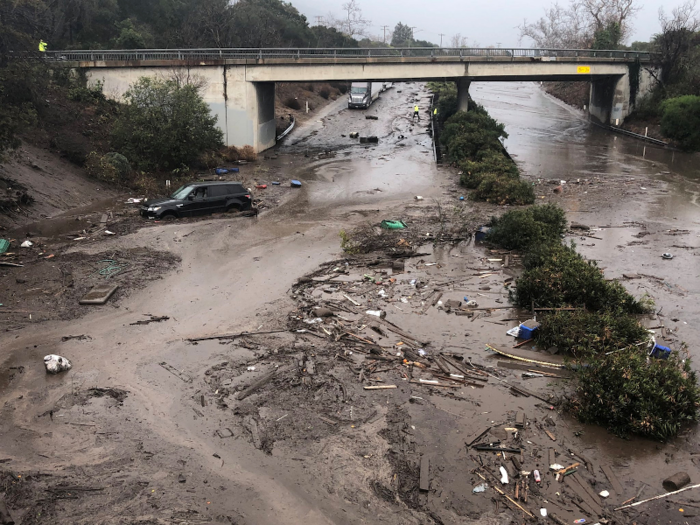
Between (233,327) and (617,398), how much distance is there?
26.1 ft

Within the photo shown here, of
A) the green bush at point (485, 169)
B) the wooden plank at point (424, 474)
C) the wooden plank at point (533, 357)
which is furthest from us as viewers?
the green bush at point (485, 169)

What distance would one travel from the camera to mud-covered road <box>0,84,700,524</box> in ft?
25.7

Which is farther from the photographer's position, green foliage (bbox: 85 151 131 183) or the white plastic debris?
green foliage (bbox: 85 151 131 183)

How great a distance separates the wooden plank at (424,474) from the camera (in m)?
8.07

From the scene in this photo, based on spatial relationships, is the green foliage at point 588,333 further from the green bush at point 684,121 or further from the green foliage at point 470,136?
the green bush at point 684,121

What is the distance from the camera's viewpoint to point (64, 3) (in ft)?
163

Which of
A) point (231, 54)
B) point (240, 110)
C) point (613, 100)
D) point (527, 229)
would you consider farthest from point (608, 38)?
point (527, 229)

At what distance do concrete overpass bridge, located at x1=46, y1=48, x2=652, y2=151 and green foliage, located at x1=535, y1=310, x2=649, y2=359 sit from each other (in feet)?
93.8

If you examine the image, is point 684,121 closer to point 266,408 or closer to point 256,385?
point 256,385

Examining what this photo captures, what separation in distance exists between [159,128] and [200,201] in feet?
28.8

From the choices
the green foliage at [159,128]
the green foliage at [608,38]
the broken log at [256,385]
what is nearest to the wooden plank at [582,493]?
the broken log at [256,385]

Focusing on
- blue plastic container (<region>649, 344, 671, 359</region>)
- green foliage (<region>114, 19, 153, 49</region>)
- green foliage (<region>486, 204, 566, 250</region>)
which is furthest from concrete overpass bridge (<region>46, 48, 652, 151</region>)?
blue plastic container (<region>649, 344, 671, 359</region>)

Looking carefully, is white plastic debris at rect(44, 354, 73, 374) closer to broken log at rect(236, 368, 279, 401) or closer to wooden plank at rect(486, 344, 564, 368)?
broken log at rect(236, 368, 279, 401)

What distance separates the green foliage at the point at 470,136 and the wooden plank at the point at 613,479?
26942 millimetres
